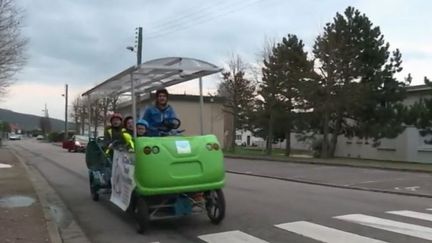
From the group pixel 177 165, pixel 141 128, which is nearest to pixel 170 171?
pixel 177 165

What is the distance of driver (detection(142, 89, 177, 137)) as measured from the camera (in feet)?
34.8

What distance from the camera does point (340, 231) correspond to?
918 centimetres

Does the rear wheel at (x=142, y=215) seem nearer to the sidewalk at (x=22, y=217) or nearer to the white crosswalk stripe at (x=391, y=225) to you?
the sidewalk at (x=22, y=217)

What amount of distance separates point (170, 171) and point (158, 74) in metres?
2.81

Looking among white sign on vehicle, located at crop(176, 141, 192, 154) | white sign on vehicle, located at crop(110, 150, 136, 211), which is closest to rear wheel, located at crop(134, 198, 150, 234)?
white sign on vehicle, located at crop(110, 150, 136, 211)

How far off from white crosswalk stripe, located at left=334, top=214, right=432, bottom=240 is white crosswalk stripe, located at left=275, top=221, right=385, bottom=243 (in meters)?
0.84

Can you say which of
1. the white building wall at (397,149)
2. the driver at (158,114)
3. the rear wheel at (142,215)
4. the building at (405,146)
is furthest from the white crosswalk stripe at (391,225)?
the white building wall at (397,149)

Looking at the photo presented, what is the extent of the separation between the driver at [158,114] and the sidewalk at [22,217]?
2463 millimetres

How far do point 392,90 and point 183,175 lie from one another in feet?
104

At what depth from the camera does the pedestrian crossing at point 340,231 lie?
28.3 feet

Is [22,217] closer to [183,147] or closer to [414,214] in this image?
[183,147]

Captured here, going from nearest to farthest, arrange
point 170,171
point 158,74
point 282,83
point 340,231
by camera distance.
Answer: point 340,231
point 170,171
point 158,74
point 282,83

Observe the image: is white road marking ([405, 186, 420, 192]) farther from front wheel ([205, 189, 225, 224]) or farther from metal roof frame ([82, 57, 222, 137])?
front wheel ([205, 189, 225, 224])

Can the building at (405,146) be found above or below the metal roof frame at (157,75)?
below
